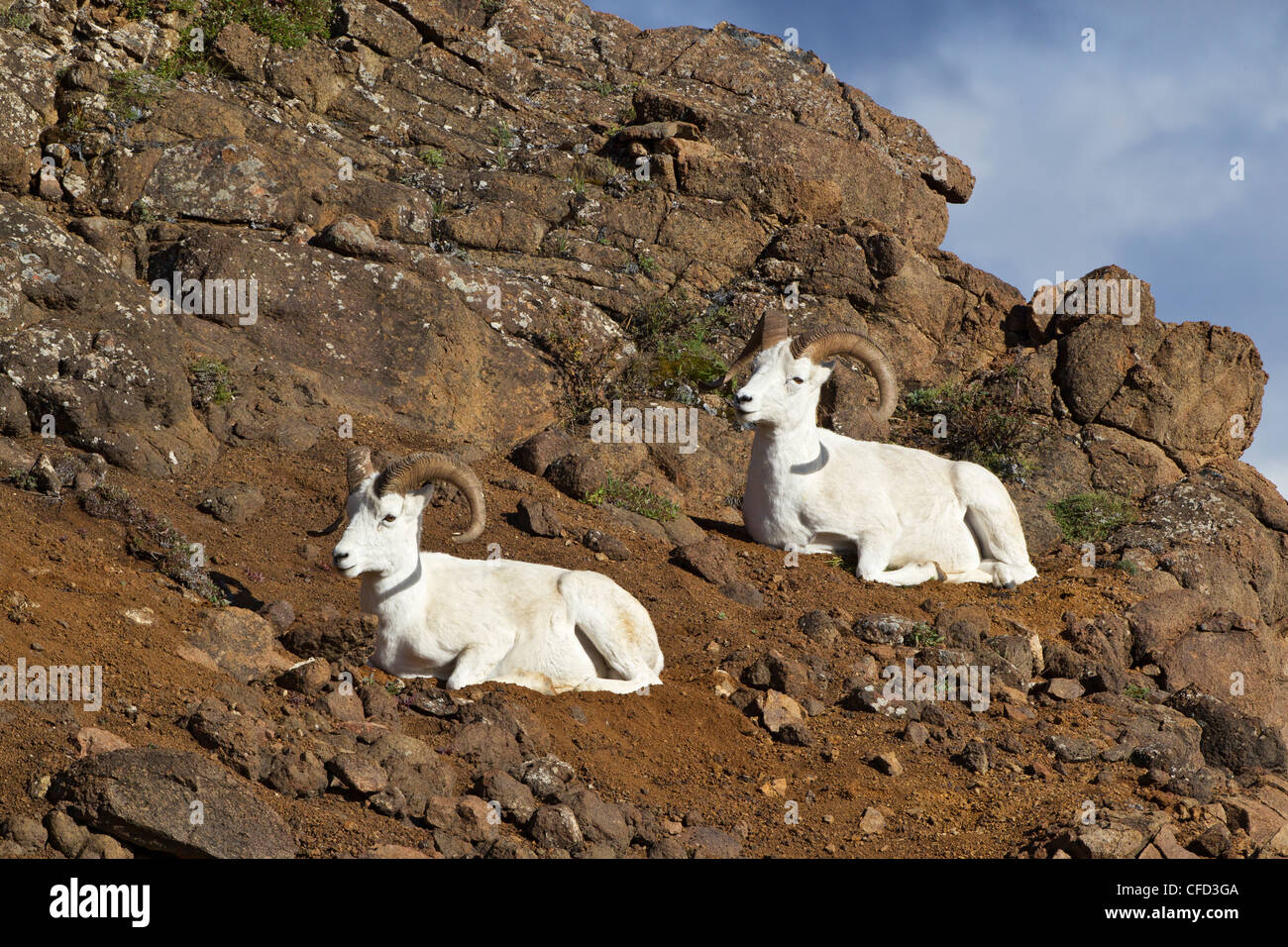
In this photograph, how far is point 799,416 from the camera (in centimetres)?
1244

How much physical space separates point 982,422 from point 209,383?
1009cm

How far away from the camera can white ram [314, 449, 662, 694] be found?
8453mm

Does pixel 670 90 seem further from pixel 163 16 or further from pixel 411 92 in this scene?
pixel 163 16

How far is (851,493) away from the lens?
1255 centimetres

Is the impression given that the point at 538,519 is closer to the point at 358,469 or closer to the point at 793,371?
the point at 793,371

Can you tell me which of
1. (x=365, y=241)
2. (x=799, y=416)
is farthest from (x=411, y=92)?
(x=799, y=416)

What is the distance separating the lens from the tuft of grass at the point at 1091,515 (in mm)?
15023

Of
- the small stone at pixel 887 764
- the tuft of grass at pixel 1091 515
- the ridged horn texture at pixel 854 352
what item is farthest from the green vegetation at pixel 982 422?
the small stone at pixel 887 764

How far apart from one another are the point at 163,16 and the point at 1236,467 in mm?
17137

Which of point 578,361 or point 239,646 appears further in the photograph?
point 578,361

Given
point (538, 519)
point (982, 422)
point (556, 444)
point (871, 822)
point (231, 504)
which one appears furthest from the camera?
point (982, 422)

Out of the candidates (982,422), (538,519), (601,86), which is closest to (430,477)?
(538,519)

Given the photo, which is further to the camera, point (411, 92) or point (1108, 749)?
point (411, 92)

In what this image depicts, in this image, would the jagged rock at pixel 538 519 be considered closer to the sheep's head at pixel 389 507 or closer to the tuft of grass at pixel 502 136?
the sheep's head at pixel 389 507
